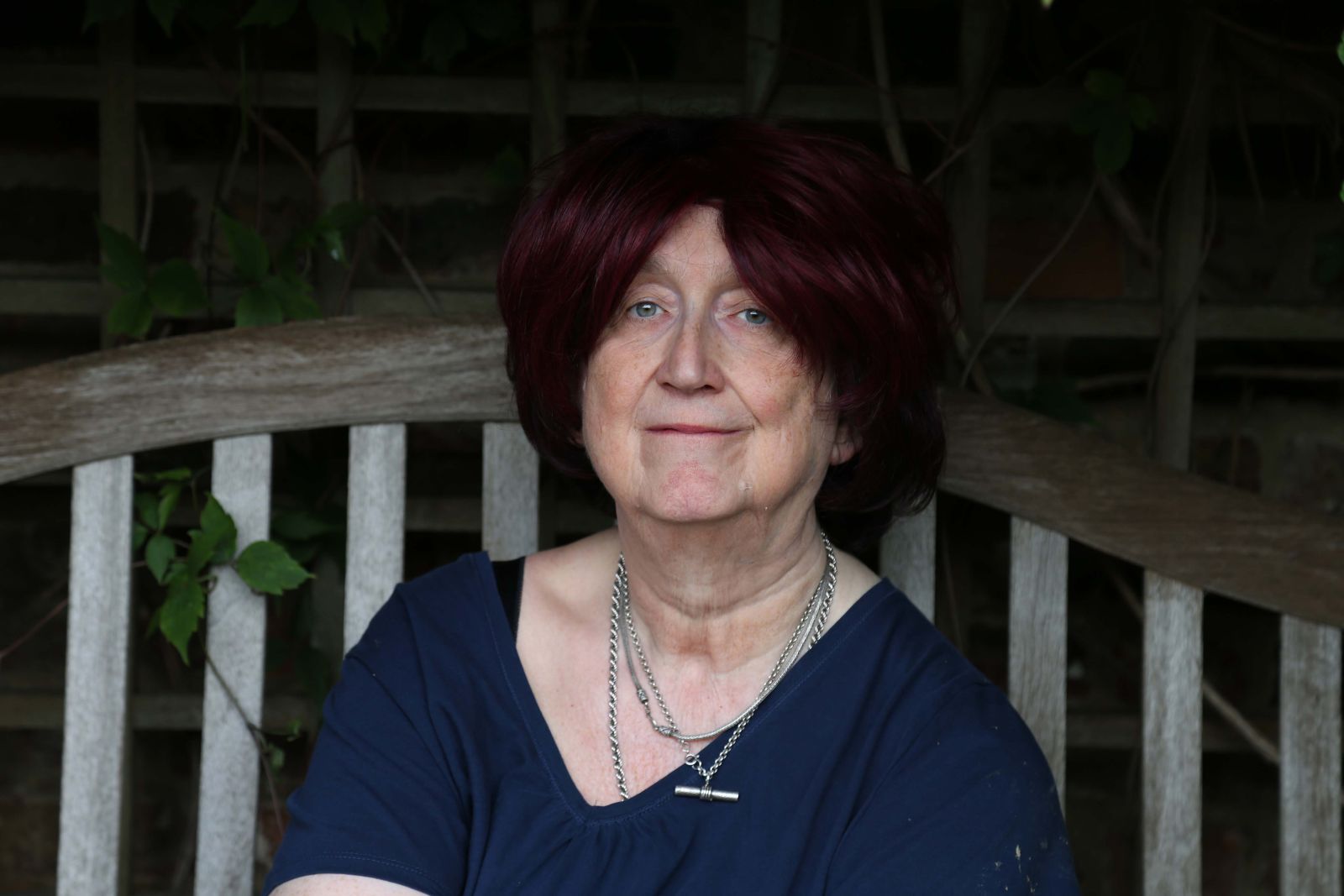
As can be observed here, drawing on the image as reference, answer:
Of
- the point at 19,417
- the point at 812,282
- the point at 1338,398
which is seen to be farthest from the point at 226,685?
the point at 1338,398

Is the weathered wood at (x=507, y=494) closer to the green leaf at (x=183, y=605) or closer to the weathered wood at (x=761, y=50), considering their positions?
the green leaf at (x=183, y=605)

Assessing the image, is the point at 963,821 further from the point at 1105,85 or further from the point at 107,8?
the point at 107,8

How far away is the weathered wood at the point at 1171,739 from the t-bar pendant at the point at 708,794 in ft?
1.81

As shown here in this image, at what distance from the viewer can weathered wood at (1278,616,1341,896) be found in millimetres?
1760

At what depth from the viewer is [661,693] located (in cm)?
173

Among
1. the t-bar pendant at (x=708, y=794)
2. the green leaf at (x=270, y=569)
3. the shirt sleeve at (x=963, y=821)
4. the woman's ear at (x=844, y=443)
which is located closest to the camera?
the shirt sleeve at (x=963, y=821)

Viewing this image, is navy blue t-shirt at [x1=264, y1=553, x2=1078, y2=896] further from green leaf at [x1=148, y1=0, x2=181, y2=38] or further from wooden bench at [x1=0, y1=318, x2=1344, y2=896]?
green leaf at [x1=148, y1=0, x2=181, y2=38]

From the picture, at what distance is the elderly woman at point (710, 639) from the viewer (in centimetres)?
155

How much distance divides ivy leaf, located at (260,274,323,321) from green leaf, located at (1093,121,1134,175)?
109 centimetres

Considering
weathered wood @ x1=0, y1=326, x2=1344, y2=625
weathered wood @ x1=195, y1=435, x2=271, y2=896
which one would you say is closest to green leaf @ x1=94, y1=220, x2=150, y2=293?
weathered wood @ x1=0, y1=326, x2=1344, y2=625

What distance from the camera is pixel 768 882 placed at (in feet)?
5.06

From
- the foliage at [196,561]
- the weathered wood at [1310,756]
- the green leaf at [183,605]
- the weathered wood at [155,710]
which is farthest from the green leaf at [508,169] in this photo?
the weathered wood at [1310,756]

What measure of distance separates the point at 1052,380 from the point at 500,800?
1079mm

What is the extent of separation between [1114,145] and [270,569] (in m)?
1.24
